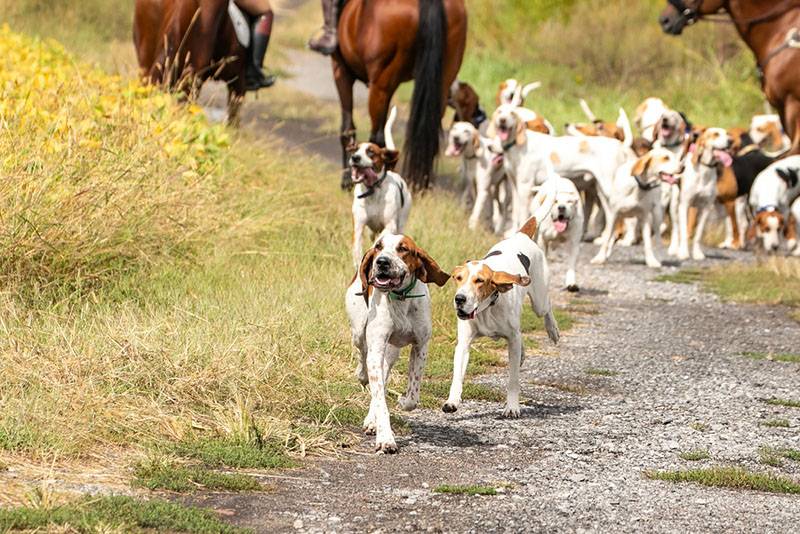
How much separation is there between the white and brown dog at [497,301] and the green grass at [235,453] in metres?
1.20

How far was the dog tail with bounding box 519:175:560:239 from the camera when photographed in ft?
27.5

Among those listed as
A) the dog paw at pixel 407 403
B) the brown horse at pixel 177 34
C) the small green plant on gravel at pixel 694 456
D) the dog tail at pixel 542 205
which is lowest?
the small green plant on gravel at pixel 694 456

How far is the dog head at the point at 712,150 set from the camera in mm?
14656

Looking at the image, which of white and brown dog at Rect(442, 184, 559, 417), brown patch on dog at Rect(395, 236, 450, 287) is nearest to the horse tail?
white and brown dog at Rect(442, 184, 559, 417)

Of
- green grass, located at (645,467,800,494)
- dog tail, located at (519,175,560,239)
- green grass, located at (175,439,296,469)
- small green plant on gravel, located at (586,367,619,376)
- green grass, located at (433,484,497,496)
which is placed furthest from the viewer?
small green plant on gravel, located at (586,367,619,376)

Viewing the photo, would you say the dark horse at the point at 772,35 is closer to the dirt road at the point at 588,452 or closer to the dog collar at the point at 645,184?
the dog collar at the point at 645,184

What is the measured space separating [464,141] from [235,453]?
8789 millimetres

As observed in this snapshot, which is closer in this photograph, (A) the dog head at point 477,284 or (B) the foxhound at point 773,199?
(A) the dog head at point 477,284

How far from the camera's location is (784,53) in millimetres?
14859

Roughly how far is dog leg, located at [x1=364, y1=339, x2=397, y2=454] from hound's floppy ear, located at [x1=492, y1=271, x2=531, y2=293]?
705 millimetres

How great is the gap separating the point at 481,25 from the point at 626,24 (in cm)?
367

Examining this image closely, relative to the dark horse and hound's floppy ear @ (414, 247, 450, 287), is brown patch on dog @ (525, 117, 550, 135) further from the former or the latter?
hound's floppy ear @ (414, 247, 450, 287)

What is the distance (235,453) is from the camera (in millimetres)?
6152

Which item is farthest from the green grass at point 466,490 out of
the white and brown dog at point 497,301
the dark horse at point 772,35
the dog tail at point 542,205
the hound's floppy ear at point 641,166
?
the dark horse at point 772,35
